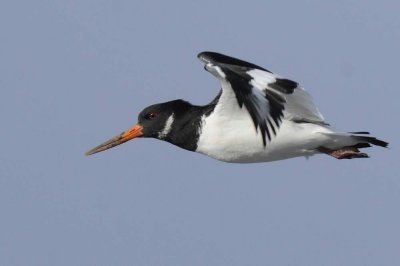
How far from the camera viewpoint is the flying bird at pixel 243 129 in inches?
679

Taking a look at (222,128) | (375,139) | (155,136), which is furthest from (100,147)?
(375,139)

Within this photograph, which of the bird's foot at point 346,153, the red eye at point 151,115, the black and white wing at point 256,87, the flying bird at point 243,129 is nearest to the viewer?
the black and white wing at point 256,87

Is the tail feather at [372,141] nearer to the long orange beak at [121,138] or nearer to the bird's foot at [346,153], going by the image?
the bird's foot at [346,153]

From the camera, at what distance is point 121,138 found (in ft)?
65.6

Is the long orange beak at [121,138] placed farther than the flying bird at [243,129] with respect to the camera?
Yes

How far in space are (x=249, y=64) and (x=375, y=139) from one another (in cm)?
234

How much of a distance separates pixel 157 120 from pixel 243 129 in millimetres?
1598

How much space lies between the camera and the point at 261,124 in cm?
1636

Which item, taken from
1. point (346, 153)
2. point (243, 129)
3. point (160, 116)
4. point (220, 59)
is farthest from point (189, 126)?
point (346, 153)

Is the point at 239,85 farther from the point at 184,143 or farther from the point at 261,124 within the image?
the point at 184,143

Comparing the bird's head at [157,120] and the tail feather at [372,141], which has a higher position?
the bird's head at [157,120]

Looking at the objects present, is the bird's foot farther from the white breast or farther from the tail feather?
the white breast

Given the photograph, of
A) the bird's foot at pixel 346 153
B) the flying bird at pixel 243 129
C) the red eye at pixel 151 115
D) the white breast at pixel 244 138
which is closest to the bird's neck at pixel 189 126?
the flying bird at pixel 243 129

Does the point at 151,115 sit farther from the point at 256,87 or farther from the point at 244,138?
the point at 256,87
